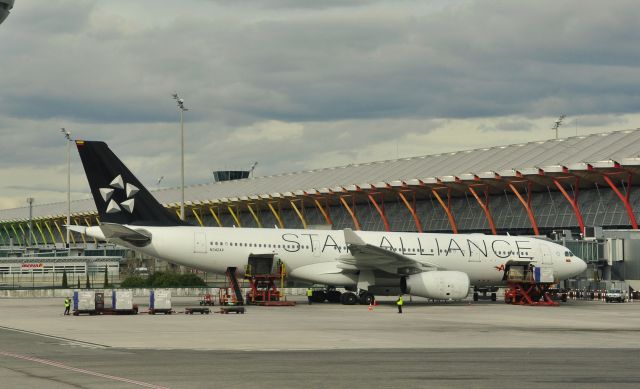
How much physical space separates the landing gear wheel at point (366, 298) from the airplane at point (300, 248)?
0.08m

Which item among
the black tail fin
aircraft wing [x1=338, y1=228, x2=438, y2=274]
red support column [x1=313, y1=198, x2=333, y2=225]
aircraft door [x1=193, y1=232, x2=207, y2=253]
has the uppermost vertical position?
red support column [x1=313, y1=198, x2=333, y2=225]

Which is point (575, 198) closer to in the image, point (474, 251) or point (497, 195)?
point (497, 195)

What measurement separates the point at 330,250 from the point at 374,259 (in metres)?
2.80

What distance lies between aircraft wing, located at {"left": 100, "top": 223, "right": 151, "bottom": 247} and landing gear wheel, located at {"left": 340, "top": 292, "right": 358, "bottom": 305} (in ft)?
34.8

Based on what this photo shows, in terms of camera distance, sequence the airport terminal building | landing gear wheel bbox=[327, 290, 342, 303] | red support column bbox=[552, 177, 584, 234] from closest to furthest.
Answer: landing gear wheel bbox=[327, 290, 342, 303], the airport terminal building, red support column bbox=[552, 177, 584, 234]

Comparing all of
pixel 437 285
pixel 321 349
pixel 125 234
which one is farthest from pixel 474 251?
pixel 321 349

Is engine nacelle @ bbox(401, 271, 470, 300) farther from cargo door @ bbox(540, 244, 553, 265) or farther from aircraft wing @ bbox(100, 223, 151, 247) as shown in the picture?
aircraft wing @ bbox(100, 223, 151, 247)

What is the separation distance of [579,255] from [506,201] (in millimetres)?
23391

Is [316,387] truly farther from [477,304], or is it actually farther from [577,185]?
[577,185]

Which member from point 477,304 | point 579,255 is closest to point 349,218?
point 579,255

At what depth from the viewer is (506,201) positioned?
86625 millimetres

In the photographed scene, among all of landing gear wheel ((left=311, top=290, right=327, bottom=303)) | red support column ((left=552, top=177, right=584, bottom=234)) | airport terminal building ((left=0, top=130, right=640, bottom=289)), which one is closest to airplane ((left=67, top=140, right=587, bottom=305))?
landing gear wheel ((left=311, top=290, right=327, bottom=303))

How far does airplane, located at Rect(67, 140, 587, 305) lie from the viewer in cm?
4872

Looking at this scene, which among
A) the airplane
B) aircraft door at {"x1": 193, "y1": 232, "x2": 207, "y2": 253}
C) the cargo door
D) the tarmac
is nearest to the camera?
the tarmac
